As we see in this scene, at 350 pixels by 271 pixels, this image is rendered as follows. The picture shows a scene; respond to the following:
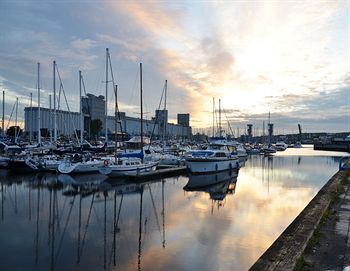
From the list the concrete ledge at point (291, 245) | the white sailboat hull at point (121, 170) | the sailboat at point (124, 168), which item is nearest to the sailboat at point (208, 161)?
the sailboat at point (124, 168)

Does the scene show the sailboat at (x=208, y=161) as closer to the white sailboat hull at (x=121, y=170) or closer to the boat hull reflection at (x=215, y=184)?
the boat hull reflection at (x=215, y=184)

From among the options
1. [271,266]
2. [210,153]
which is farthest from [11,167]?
[271,266]

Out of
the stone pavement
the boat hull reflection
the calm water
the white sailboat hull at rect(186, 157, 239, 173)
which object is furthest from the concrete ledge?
the white sailboat hull at rect(186, 157, 239, 173)

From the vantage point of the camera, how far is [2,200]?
66.9 feet

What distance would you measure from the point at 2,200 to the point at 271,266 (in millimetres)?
18639

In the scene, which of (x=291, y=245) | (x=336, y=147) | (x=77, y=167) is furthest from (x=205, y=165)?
(x=336, y=147)

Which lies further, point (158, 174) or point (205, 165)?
point (205, 165)

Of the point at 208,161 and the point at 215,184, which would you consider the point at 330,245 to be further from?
the point at 208,161

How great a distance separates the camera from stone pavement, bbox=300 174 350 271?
7.85 m

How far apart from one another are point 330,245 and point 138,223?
9.15 m

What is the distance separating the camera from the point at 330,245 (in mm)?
9195

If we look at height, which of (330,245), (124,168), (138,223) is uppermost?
(124,168)

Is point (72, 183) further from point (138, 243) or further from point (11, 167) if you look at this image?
point (138, 243)

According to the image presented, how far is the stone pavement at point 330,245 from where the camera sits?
7.85 metres
